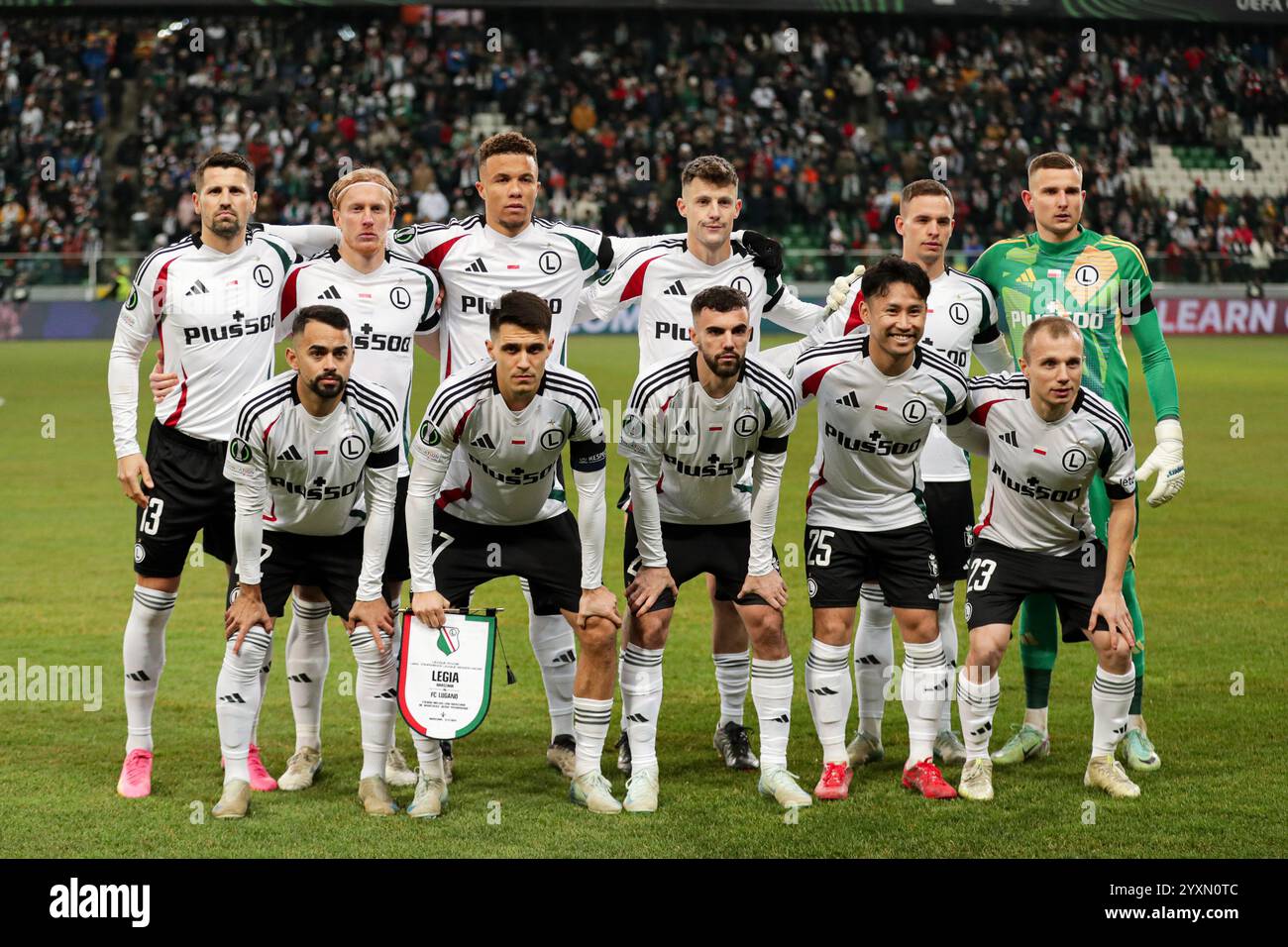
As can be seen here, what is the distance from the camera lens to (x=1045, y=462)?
6137 millimetres

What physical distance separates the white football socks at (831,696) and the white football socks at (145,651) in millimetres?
2738

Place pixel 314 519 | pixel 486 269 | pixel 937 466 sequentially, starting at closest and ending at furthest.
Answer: pixel 314 519 → pixel 486 269 → pixel 937 466

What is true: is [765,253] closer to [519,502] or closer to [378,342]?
[519,502]

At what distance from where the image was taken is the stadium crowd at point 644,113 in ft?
98.9

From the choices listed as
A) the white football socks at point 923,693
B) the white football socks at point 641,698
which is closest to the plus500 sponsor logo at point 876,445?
the white football socks at point 923,693

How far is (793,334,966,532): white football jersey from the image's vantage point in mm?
6059

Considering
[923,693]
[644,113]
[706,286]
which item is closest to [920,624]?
[923,693]

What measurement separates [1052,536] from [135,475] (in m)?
3.85

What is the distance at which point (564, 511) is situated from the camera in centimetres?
634

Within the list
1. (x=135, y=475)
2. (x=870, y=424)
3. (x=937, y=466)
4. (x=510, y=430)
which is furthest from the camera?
(x=937, y=466)

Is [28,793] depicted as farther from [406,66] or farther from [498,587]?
[406,66]

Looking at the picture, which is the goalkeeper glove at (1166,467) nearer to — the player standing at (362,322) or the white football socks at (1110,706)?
the white football socks at (1110,706)

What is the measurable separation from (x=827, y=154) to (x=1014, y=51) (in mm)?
6500

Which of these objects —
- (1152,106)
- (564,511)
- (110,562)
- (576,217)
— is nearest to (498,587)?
(110,562)
